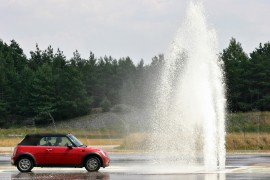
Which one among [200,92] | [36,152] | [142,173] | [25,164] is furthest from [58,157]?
[200,92]

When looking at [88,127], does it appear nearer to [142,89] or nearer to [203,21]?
[142,89]

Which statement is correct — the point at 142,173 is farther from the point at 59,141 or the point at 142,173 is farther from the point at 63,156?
the point at 59,141

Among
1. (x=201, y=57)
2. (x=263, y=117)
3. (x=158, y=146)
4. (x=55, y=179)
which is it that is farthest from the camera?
(x=263, y=117)

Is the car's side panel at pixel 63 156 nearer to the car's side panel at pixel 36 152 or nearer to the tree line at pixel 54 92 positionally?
the car's side panel at pixel 36 152

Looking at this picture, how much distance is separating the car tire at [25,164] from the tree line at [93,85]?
7858 centimetres

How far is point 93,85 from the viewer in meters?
144

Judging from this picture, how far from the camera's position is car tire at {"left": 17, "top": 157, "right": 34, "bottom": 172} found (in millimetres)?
26906

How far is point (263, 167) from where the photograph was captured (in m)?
28.6

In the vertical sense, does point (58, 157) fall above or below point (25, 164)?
above

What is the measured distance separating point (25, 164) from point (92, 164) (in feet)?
8.18

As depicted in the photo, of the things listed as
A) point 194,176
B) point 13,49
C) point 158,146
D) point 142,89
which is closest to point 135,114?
point 142,89

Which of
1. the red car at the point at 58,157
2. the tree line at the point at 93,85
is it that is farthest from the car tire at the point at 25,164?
the tree line at the point at 93,85

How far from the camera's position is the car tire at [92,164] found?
1055 inches

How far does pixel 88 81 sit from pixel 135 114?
27.3 meters
